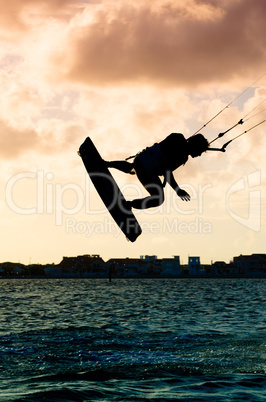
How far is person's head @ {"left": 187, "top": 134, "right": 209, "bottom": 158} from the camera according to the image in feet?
35.1

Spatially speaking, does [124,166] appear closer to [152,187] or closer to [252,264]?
[152,187]

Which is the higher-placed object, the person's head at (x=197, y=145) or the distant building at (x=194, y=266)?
the person's head at (x=197, y=145)

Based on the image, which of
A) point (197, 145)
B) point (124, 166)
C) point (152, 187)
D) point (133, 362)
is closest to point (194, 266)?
point (133, 362)

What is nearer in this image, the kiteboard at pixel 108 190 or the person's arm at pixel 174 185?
the person's arm at pixel 174 185

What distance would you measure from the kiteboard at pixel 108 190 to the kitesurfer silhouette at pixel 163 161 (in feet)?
2.86

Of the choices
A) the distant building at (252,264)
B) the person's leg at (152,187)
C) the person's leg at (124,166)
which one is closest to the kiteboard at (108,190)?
the person's leg at (124,166)

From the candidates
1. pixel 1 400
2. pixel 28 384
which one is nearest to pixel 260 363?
pixel 28 384

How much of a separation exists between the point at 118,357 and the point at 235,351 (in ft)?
14.8

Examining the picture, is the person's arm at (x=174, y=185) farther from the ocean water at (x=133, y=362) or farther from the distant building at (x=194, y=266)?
the distant building at (x=194, y=266)

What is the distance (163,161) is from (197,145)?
79 centimetres

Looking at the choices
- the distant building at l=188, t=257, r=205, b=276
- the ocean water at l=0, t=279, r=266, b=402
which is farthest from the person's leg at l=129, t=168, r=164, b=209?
the distant building at l=188, t=257, r=205, b=276

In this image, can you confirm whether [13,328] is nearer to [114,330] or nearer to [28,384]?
[114,330]

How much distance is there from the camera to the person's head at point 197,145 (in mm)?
10703

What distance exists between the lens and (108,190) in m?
12.2
